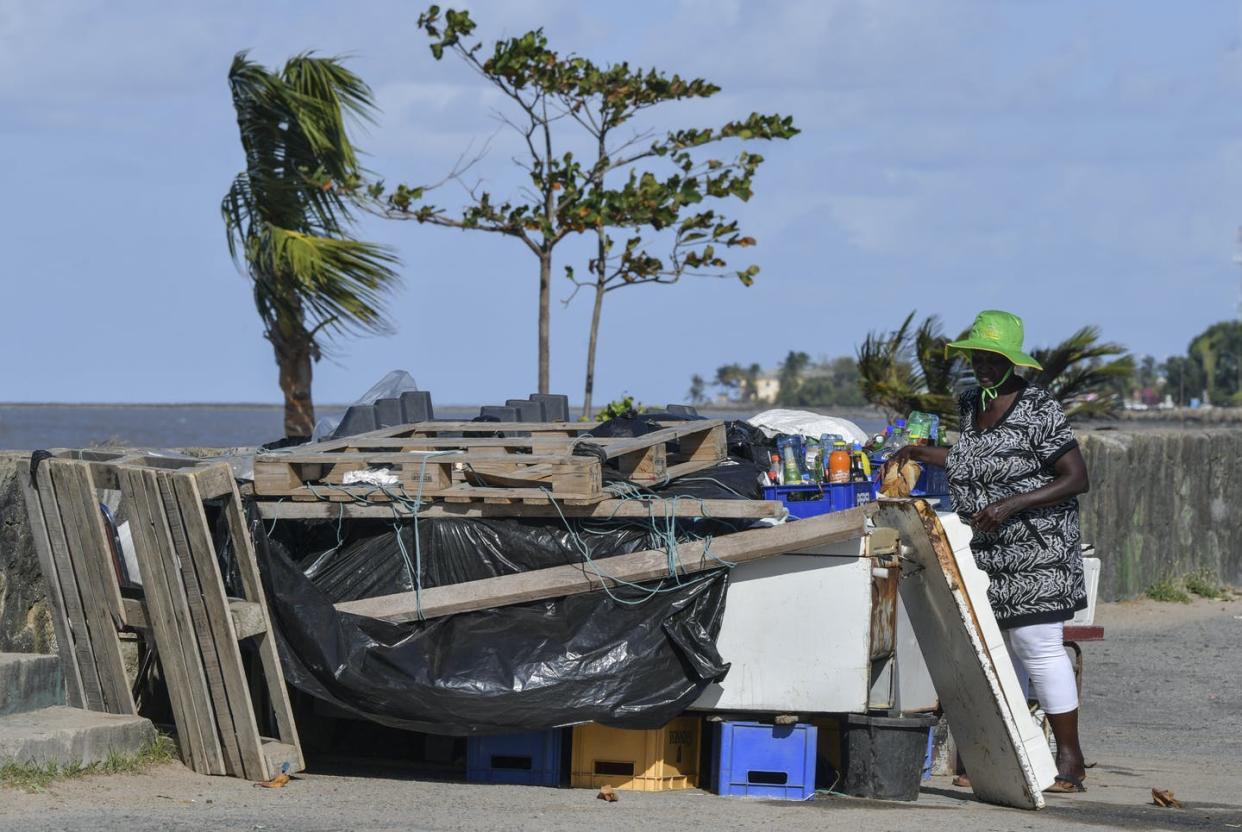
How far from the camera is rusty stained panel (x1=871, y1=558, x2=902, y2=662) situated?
21.8 feet

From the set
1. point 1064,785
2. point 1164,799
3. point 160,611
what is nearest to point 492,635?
point 160,611

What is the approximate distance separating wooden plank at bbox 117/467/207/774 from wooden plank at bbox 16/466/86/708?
53 centimetres

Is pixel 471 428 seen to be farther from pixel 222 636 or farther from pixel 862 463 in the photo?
Result: pixel 222 636

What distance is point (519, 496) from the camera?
261 inches

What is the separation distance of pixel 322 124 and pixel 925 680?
8.37 m

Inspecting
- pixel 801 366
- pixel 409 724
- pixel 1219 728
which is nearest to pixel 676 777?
pixel 409 724

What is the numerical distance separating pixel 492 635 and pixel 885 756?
1.71 meters

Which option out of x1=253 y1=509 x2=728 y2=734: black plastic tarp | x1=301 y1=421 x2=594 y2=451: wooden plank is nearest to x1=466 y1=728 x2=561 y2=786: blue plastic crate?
x1=253 y1=509 x2=728 y2=734: black plastic tarp

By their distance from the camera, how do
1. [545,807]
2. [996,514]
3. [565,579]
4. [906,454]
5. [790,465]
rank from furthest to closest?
[790,465] → [906,454] → [565,579] → [996,514] → [545,807]

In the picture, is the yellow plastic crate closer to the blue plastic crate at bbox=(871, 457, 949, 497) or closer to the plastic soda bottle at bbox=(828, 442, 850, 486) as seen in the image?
the plastic soda bottle at bbox=(828, 442, 850, 486)

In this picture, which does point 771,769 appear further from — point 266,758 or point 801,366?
point 801,366

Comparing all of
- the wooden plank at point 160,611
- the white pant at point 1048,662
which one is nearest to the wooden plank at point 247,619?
the wooden plank at point 160,611

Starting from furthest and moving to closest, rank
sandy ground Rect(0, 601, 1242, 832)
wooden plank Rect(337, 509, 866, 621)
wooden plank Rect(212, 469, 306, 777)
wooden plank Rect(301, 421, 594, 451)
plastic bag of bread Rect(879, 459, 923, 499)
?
wooden plank Rect(301, 421, 594, 451)
plastic bag of bread Rect(879, 459, 923, 499)
wooden plank Rect(337, 509, 866, 621)
wooden plank Rect(212, 469, 306, 777)
sandy ground Rect(0, 601, 1242, 832)

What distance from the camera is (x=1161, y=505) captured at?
45.3 ft
